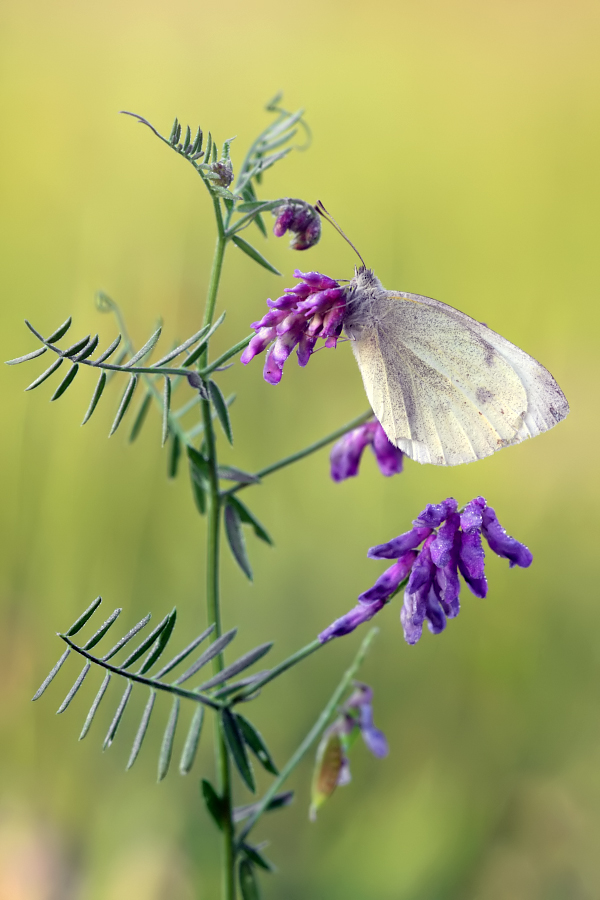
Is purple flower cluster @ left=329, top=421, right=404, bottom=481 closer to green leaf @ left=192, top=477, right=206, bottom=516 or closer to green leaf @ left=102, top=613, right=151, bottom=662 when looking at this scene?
green leaf @ left=192, top=477, right=206, bottom=516

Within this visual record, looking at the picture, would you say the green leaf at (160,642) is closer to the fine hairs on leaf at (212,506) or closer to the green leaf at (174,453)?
the fine hairs on leaf at (212,506)

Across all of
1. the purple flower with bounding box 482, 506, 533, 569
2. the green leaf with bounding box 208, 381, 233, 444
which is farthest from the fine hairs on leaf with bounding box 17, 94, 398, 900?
the purple flower with bounding box 482, 506, 533, 569

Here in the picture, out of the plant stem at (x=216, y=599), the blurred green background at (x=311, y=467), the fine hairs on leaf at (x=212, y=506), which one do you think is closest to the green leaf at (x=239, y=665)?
the fine hairs on leaf at (x=212, y=506)

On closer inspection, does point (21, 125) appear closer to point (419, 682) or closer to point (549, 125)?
point (549, 125)

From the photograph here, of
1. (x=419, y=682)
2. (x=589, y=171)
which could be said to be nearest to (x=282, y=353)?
(x=419, y=682)

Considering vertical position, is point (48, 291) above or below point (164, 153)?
below

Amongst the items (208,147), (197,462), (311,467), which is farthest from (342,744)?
(311,467)

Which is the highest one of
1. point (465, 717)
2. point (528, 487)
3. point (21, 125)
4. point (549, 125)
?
point (21, 125)

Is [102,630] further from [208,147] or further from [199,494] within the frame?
[208,147]
